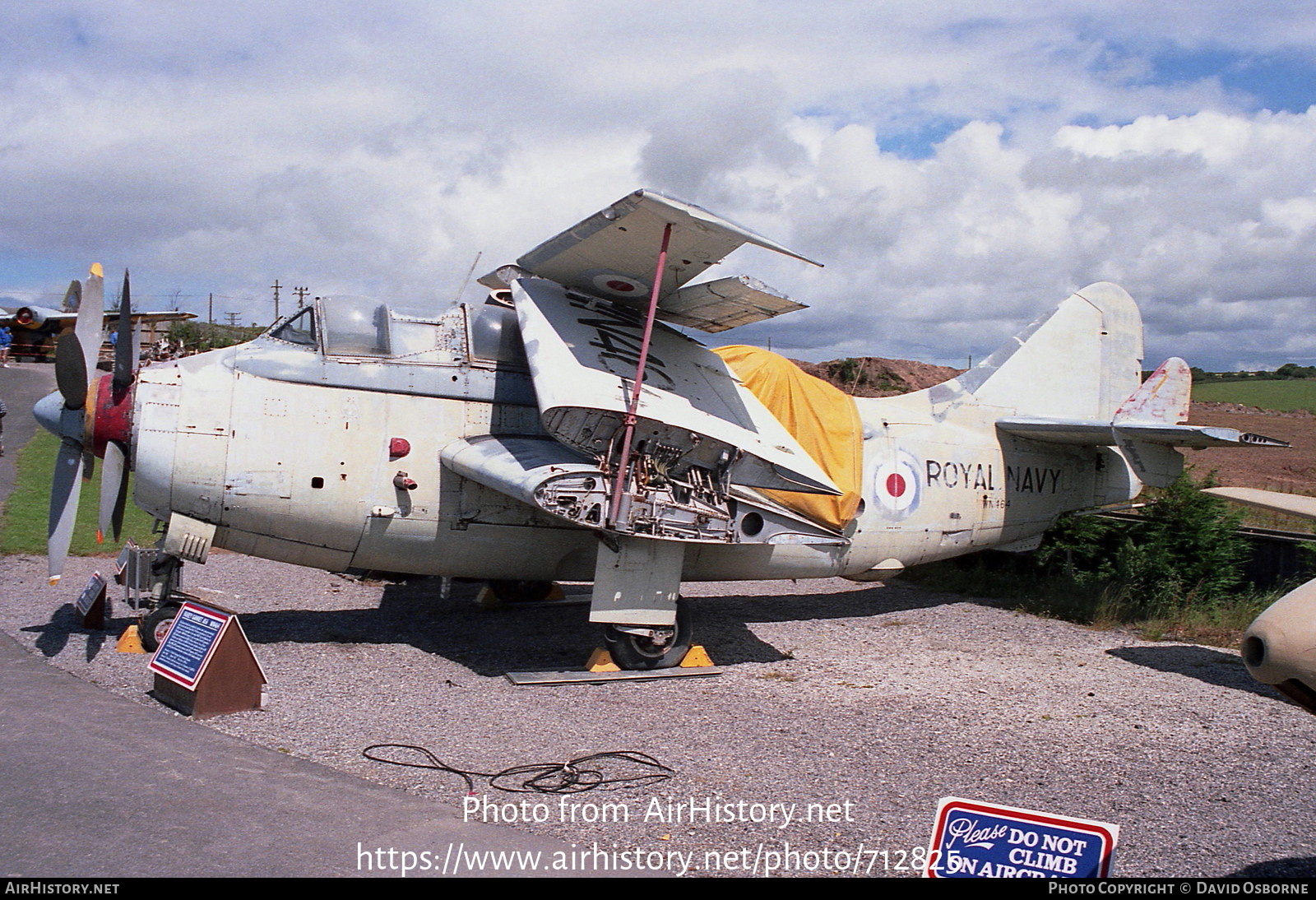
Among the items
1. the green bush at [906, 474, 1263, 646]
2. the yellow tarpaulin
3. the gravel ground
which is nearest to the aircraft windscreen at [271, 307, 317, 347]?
the gravel ground

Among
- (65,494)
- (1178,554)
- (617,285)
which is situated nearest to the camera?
(65,494)

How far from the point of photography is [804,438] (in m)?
10.3

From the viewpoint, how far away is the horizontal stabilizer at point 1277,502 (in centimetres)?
636

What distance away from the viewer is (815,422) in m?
10.5

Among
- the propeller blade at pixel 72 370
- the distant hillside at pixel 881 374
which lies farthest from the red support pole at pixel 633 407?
the distant hillside at pixel 881 374

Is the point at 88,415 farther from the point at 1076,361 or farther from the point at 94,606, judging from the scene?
the point at 1076,361

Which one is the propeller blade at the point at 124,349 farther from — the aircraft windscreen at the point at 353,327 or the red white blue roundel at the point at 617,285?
the red white blue roundel at the point at 617,285

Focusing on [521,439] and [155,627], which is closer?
[155,627]

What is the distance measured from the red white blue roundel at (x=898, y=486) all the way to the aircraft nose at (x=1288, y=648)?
6.45m

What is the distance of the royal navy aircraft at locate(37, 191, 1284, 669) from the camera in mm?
8297

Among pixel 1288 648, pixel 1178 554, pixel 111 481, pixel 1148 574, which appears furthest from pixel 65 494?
pixel 1178 554

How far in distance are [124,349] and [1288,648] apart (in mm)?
9017

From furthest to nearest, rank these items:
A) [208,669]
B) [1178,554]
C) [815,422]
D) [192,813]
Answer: [1178,554]
[815,422]
[208,669]
[192,813]

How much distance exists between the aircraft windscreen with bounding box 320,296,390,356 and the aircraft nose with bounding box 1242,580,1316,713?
7.40 metres
